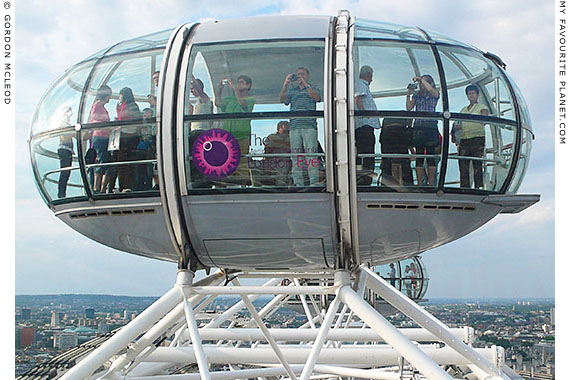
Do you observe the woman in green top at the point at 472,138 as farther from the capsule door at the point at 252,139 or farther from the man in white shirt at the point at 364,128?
the capsule door at the point at 252,139

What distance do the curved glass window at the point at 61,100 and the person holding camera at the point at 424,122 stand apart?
3779 millimetres

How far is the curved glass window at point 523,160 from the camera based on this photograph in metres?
8.91

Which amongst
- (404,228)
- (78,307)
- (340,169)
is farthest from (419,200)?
(78,307)

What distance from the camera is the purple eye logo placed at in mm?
8227

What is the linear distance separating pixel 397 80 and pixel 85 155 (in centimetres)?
355

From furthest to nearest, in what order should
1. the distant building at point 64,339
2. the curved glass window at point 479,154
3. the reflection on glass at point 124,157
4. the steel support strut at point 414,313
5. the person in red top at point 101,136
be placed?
the distant building at point 64,339 → the steel support strut at point 414,313 → the person in red top at point 101,136 → the reflection on glass at point 124,157 → the curved glass window at point 479,154

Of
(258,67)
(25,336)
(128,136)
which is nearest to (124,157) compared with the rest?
(128,136)

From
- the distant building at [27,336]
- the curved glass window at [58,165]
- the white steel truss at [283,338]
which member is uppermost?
the curved glass window at [58,165]

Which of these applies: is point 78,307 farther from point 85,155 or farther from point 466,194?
point 466,194

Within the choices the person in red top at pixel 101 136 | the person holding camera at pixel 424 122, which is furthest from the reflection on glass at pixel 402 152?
the person in red top at pixel 101 136

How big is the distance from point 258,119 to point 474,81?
2.46 meters

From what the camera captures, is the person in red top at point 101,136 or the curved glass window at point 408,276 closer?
the person in red top at point 101,136

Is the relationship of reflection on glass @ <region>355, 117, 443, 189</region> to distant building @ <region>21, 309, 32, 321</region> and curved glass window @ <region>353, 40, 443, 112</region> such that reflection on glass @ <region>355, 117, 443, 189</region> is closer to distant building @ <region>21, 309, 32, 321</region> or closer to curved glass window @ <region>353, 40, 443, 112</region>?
curved glass window @ <region>353, 40, 443, 112</region>

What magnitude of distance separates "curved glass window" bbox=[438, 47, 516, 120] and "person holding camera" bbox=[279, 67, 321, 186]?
150 centimetres
